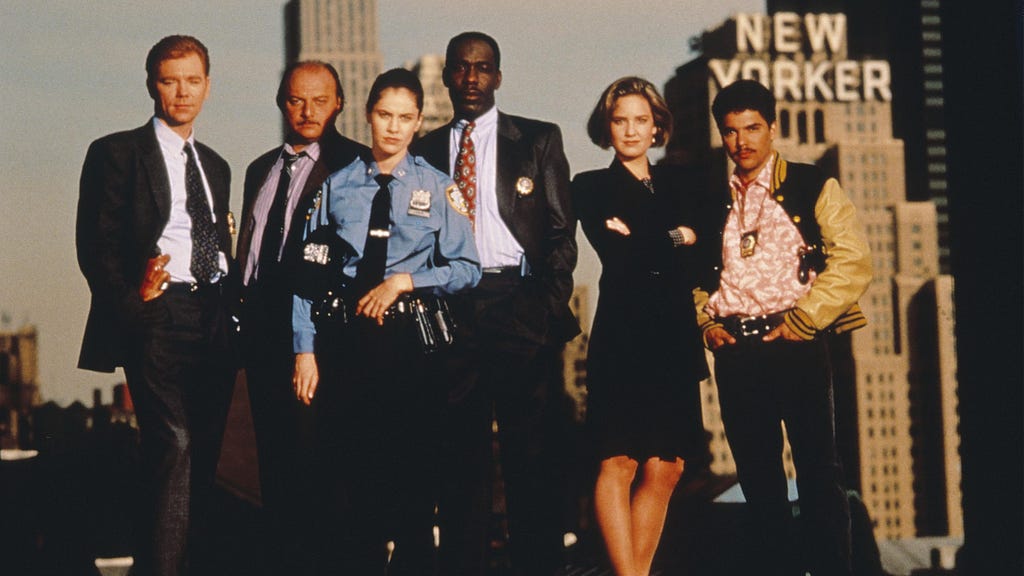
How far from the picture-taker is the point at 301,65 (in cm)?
691

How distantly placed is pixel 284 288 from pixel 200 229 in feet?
1.65

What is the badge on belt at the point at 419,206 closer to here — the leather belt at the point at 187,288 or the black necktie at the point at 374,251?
the black necktie at the point at 374,251

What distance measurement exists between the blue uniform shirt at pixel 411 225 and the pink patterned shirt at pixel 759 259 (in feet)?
4.65

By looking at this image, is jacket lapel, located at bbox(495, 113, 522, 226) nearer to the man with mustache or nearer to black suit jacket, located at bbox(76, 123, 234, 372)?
the man with mustache

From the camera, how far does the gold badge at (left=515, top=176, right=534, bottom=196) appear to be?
6621mm

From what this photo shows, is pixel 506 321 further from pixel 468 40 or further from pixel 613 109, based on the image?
pixel 468 40

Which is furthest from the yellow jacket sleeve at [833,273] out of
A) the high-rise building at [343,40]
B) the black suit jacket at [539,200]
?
the high-rise building at [343,40]

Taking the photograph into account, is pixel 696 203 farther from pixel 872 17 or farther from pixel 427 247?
pixel 872 17

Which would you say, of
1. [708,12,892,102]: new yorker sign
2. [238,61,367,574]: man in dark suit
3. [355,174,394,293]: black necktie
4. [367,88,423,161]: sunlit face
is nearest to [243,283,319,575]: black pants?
[238,61,367,574]: man in dark suit

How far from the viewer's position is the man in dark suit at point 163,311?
20.4 feet

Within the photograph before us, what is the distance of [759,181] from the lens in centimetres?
691

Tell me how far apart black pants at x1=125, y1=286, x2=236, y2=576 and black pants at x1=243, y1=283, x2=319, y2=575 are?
18 centimetres

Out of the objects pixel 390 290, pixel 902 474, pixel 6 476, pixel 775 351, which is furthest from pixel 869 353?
pixel 6 476

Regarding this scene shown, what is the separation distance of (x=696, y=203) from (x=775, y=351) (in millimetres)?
870
